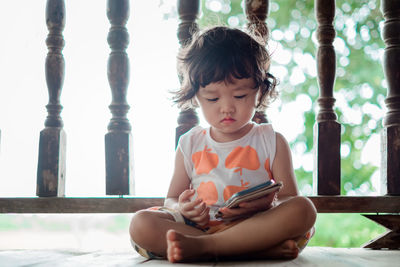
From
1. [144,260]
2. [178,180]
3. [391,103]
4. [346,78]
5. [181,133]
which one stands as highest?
[346,78]

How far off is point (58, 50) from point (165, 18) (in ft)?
9.82

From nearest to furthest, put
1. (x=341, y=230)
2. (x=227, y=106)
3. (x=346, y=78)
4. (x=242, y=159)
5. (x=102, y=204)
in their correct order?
(x=227, y=106)
(x=242, y=159)
(x=102, y=204)
(x=346, y=78)
(x=341, y=230)

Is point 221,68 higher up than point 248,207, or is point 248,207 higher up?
point 221,68

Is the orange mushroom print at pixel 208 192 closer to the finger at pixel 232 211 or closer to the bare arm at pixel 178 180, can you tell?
the bare arm at pixel 178 180

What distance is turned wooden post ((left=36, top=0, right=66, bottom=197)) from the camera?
165 cm

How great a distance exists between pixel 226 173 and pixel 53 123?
0.73 meters

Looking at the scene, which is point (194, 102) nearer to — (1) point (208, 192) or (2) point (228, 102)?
(2) point (228, 102)

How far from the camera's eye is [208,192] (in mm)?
1448

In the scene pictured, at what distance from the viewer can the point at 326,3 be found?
1683mm

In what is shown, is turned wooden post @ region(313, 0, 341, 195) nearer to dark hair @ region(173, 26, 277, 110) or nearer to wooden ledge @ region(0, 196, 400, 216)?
wooden ledge @ region(0, 196, 400, 216)

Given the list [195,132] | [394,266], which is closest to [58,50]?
[195,132]

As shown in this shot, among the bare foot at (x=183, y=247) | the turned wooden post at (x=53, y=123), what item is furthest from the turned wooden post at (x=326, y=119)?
the turned wooden post at (x=53, y=123)

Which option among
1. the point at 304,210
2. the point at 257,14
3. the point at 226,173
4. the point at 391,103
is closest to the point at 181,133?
the point at 226,173

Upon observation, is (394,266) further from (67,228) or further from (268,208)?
(67,228)
